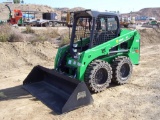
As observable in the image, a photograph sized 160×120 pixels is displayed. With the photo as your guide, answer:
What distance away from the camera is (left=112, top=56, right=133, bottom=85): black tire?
22.2 ft

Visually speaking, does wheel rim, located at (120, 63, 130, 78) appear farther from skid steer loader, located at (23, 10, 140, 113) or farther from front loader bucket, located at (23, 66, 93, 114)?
front loader bucket, located at (23, 66, 93, 114)

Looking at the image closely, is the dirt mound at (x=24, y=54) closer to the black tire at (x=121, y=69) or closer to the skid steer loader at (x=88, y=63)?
the skid steer loader at (x=88, y=63)

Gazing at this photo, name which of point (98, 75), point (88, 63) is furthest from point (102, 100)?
point (88, 63)

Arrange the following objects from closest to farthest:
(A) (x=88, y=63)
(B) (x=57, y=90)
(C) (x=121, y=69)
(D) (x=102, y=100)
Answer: (D) (x=102, y=100) → (A) (x=88, y=63) → (B) (x=57, y=90) → (C) (x=121, y=69)

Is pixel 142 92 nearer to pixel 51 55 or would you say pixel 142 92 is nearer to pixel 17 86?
pixel 17 86

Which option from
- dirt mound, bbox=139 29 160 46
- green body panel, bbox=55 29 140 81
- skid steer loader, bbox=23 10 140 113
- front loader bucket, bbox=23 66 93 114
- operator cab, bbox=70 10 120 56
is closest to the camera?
front loader bucket, bbox=23 66 93 114

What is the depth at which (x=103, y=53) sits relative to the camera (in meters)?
6.39

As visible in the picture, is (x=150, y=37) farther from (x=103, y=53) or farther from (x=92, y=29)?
(x=92, y=29)

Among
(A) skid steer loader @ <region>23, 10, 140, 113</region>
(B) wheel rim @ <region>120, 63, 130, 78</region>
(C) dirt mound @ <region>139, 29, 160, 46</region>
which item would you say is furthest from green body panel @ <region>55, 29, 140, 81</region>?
(C) dirt mound @ <region>139, 29, 160, 46</region>

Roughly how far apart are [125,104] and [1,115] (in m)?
2.99

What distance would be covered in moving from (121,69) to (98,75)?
108 cm

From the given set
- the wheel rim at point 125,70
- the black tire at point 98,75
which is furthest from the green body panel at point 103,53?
the wheel rim at point 125,70

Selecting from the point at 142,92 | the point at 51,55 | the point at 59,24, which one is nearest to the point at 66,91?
the point at 142,92

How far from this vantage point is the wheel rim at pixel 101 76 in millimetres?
6332
